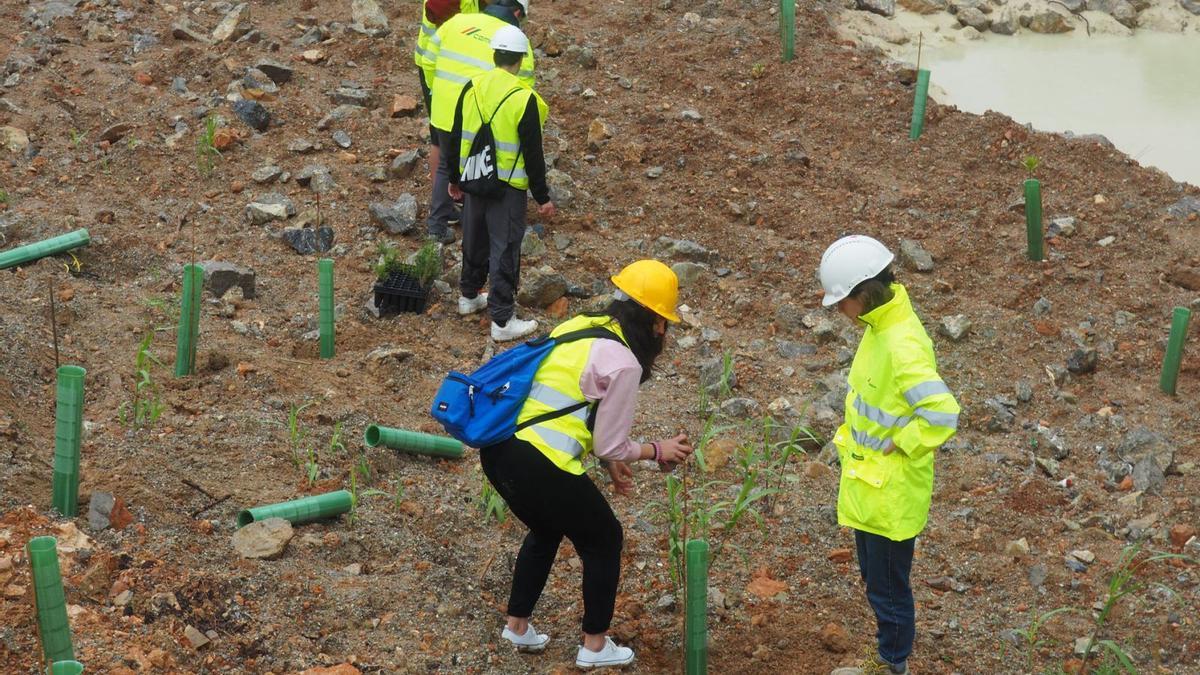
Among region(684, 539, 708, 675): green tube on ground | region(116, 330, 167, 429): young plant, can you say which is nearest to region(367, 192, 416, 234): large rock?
region(116, 330, 167, 429): young plant

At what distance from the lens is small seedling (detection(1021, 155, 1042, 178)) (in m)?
8.27

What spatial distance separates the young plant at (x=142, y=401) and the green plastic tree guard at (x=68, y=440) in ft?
2.84

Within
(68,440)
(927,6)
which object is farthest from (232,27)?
(68,440)

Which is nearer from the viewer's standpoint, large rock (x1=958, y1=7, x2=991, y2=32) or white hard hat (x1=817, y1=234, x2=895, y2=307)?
white hard hat (x1=817, y1=234, x2=895, y2=307)

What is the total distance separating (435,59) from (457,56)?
467 millimetres

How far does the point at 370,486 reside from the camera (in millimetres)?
5496

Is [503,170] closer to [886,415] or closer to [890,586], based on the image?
[886,415]

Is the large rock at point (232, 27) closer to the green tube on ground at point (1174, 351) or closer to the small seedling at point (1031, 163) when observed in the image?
the small seedling at point (1031, 163)

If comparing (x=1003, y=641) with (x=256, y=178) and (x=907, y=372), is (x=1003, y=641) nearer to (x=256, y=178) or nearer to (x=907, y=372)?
(x=907, y=372)

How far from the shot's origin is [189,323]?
5.94 meters

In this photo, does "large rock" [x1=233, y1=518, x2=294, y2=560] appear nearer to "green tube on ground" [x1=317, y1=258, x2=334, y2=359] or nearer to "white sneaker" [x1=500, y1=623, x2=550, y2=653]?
"white sneaker" [x1=500, y1=623, x2=550, y2=653]

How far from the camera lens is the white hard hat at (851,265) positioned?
402 centimetres

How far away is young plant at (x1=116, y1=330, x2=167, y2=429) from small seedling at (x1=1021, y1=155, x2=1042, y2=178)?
5.44 metres

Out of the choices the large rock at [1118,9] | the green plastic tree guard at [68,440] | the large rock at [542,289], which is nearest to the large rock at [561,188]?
the large rock at [542,289]
